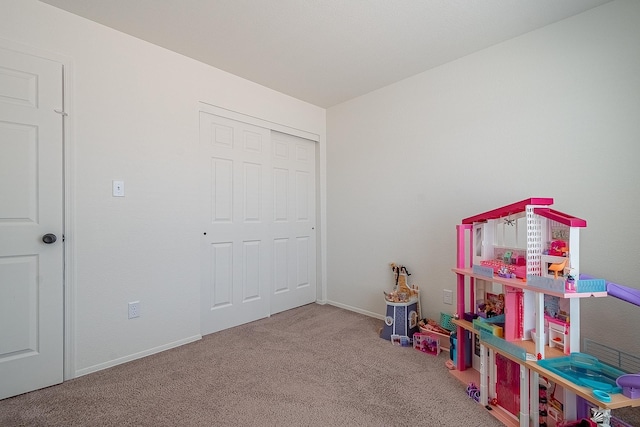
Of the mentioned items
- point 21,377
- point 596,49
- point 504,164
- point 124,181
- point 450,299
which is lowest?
point 21,377

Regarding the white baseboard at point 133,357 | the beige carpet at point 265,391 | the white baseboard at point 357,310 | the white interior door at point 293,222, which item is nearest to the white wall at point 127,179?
the white baseboard at point 133,357

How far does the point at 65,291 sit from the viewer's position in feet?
6.34

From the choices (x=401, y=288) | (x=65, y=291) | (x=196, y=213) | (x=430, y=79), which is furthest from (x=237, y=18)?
(x=401, y=288)

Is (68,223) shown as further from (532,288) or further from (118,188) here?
(532,288)

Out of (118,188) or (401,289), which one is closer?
(118,188)

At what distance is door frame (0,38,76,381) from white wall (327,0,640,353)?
8.13 feet

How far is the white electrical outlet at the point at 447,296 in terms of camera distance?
254cm

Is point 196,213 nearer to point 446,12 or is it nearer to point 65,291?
point 65,291

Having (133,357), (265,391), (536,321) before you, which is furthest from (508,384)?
(133,357)

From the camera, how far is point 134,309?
2.21 meters

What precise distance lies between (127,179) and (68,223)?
47 centimetres

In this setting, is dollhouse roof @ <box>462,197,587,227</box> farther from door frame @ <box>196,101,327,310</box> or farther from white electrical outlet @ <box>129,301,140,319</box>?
white electrical outlet @ <box>129,301,140,319</box>

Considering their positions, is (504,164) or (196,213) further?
(196,213)

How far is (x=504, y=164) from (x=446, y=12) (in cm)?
117
